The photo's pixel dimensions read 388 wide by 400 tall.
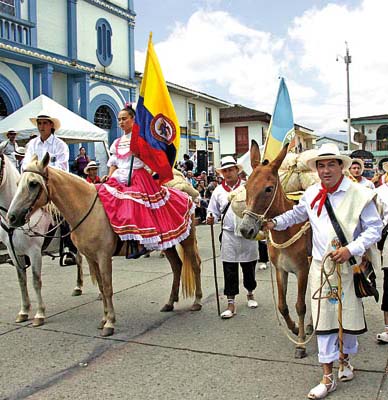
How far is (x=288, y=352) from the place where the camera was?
445cm

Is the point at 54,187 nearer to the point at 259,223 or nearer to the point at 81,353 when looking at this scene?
the point at 81,353

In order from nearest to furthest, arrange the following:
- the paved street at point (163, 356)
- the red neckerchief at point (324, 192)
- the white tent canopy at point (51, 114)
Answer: the red neckerchief at point (324, 192) < the paved street at point (163, 356) < the white tent canopy at point (51, 114)

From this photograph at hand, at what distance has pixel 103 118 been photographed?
19.9m

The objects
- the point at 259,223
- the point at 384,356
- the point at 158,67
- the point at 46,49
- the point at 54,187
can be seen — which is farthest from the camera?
the point at 46,49

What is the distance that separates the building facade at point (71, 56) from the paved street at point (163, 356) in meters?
10.5

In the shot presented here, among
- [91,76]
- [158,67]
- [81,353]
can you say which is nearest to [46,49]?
[91,76]

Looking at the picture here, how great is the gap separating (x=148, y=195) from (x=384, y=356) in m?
2.98

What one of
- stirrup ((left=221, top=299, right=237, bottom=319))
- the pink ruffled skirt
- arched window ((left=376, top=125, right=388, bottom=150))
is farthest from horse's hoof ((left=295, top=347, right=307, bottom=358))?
arched window ((left=376, top=125, right=388, bottom=150))

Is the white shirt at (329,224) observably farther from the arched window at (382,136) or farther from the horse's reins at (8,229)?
the arched window at (382,136)

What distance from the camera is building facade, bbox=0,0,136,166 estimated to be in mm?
15023

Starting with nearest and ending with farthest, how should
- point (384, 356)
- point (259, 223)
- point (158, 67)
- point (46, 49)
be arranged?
point (259, 223) → point (384, 356) → point (158, 67) → point (46, 49)

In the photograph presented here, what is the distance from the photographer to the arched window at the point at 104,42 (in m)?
19.3

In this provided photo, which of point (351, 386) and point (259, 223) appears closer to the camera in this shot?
point (351, 386)

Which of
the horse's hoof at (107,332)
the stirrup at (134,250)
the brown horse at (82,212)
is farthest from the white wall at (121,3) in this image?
the horse's hoof at (107,332)
